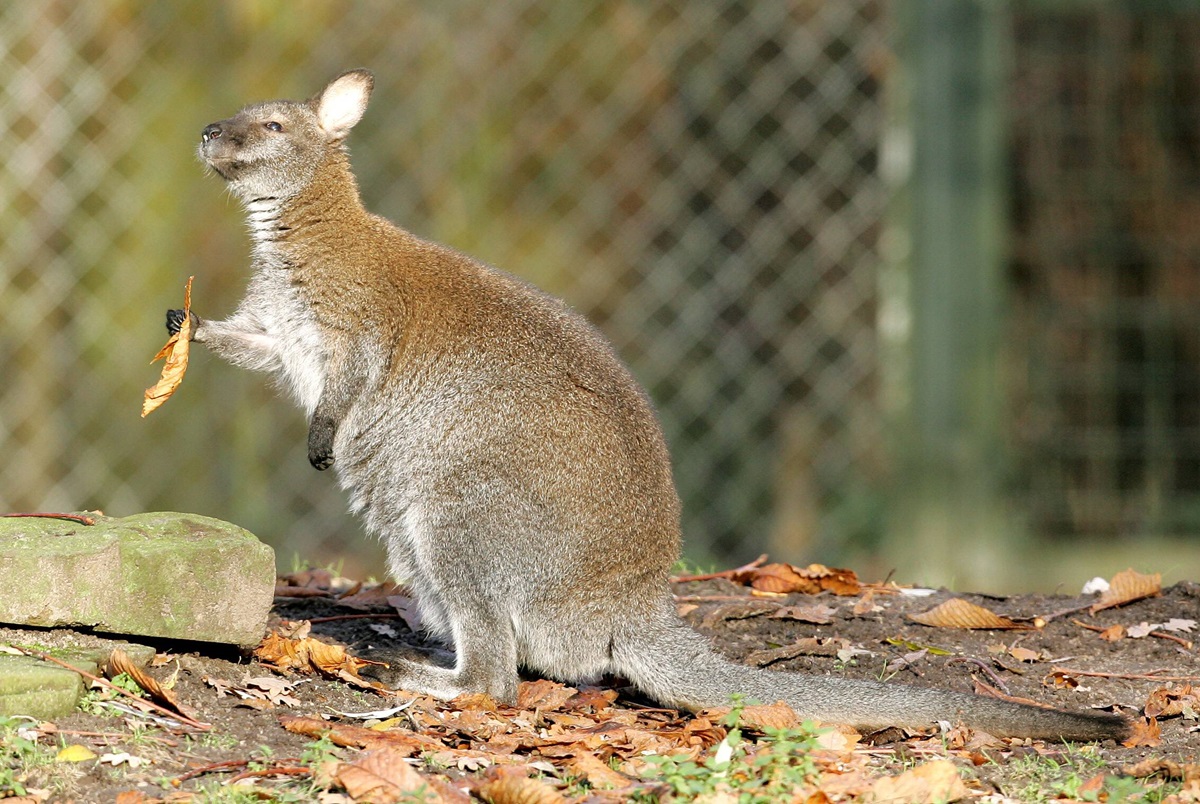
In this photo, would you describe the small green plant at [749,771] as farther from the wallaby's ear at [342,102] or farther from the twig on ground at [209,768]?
the wallaby's ear at [342,102]

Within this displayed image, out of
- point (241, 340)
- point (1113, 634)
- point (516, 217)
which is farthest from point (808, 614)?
point (516, 217)

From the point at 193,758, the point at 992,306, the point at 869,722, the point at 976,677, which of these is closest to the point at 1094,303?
the point at 992,306

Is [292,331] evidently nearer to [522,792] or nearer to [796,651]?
[796,651]

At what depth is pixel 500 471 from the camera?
4.64 meters

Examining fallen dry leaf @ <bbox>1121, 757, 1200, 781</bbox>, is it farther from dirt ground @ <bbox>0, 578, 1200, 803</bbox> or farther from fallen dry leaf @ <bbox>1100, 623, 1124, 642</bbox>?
fallen dry leaf @ <bbox>1100, 623, 1124, 642</bbox>

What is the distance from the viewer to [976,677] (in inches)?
193

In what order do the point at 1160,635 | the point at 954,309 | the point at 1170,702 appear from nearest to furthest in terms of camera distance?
the point at 1170,702 < the point at 1160,635 < the point at 954,309

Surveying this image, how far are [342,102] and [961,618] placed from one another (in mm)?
2845

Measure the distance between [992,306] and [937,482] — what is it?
981 mm

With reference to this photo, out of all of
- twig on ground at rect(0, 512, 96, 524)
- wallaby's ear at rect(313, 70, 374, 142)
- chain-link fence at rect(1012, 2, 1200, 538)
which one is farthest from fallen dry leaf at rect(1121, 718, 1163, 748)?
chain-link fence at rect(1012, 2, 1200, 538)

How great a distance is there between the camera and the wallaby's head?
5484 millimetres

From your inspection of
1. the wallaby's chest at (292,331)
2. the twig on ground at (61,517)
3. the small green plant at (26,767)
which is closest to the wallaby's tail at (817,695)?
the wallaby's chest at (292,331)

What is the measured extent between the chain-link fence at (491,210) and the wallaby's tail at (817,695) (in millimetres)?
4639

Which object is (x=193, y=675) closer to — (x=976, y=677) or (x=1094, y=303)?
(x=976, y=677)
